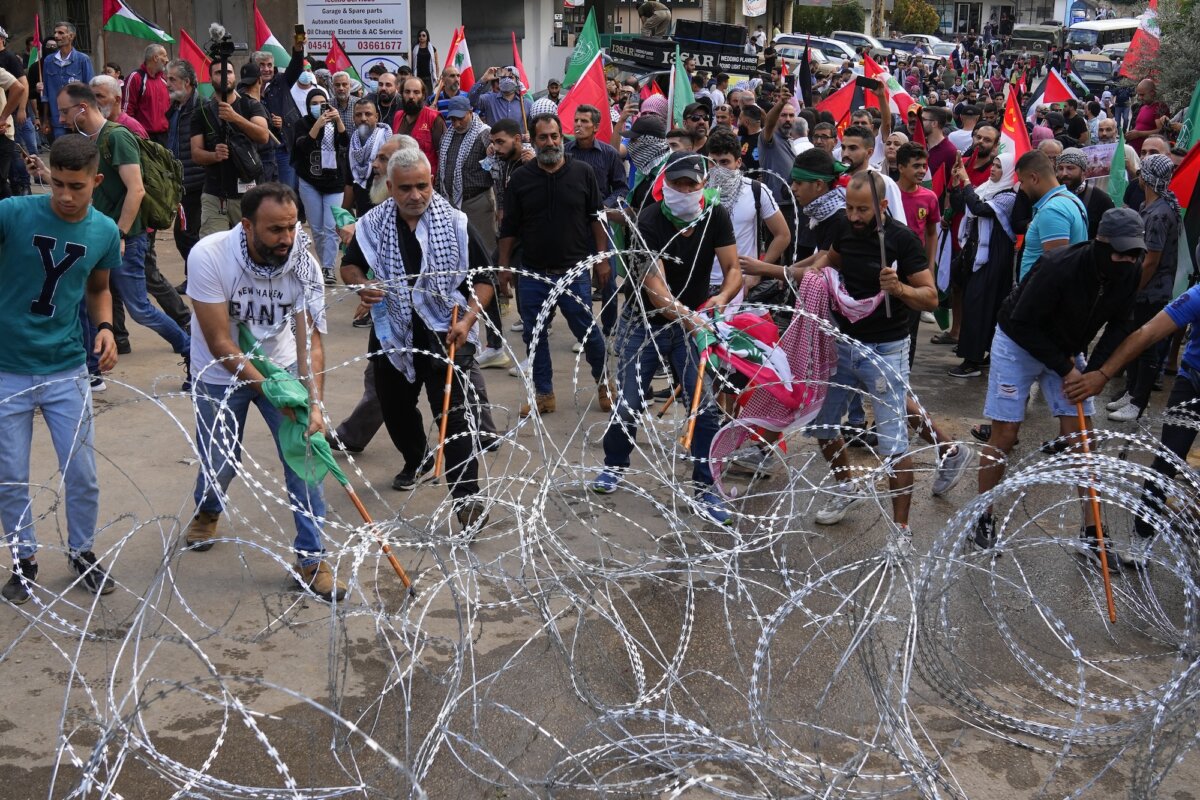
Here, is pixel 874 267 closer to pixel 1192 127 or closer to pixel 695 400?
pixel 695 400

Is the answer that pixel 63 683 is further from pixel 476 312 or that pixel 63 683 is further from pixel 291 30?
pixel 291 30

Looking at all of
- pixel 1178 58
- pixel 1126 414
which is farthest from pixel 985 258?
pixel 1178 58

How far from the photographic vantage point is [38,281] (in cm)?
461

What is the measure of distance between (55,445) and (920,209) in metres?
5.70

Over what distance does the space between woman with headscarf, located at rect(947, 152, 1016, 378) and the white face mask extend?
355 cm

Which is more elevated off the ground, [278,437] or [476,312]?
[476,312]

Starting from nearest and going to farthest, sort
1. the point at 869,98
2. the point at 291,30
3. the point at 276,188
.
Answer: the point at 276,188
the point at 869,98
the point at 291,30

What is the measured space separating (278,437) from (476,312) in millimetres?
1028

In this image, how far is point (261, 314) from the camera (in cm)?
484

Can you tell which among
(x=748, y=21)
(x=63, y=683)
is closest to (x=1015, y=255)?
(x=63, y=683)

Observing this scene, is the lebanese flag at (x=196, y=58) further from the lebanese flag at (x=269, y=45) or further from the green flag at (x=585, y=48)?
the green flag at (x=585, y=48)

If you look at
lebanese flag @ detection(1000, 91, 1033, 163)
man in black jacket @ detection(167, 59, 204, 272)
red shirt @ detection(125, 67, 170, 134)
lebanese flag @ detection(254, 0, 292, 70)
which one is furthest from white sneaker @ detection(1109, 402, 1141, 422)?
lebanese flag @ detection(254, 0, 292, 70)

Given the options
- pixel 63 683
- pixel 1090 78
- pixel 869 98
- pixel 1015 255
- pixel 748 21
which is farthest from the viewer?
pixel 748 21

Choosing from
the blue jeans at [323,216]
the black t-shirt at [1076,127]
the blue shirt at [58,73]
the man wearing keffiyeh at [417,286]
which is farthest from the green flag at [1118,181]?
the blue shirt at [58,73]
